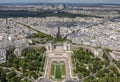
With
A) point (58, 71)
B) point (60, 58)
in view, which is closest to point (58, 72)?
point (58, 71)

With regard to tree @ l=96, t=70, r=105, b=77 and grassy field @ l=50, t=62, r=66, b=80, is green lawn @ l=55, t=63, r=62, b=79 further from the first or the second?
tree @ l=96, t=70, r=105, b=77

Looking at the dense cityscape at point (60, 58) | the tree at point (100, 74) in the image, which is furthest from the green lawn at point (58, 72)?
the tree at point (100, 74)

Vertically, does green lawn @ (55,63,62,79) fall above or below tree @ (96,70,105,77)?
below

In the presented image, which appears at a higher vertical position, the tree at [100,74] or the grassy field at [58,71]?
the tree at [100,74]

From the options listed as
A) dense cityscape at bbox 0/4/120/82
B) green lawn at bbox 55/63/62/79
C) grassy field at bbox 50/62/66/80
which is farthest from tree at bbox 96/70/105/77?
green lawn at bbox 55/63/62/79

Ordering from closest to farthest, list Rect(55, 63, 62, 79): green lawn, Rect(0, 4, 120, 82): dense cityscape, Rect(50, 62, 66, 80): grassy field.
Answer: Rect(0, 4, 120, 82): dense cityscape < Rect(50, 62, 66, 80): grassy field < Rect(55, 63, 62, 79): green lawn

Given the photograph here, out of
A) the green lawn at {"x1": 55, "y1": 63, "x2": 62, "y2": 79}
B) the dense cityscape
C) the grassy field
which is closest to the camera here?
the dense cityscape

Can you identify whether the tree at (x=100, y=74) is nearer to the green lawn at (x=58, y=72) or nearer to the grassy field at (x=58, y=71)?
the grassy field at (x=58, y=71)

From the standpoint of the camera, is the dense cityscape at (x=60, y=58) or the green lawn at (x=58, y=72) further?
the green lawn at (x=58, y=72)

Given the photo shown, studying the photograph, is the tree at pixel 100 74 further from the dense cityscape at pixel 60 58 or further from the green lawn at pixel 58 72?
the green lawn at pixel 58 72

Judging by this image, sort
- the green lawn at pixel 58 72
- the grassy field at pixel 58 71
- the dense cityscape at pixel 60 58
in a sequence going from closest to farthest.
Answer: the dense cityscape at pixel 60 58
the grassy field at pixel 58 71
the green lawn at pixel 58 72

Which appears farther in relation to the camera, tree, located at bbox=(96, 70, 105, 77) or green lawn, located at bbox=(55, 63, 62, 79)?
green lawn, located at bbox=(55, 63, 62, 79)

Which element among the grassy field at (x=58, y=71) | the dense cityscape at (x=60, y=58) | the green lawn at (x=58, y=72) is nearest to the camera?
the dense cityscape at (x=60, y=58)

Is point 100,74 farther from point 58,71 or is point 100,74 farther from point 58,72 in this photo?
point 58,71
